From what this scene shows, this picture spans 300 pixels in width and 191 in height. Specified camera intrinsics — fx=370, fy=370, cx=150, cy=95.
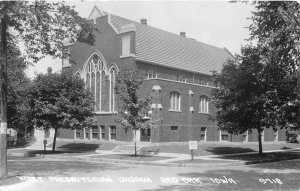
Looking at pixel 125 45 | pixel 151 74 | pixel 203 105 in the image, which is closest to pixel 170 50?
pixel 151 74

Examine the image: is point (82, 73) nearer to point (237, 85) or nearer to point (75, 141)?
point (75, 141)

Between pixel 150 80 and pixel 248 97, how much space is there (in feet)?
41.3

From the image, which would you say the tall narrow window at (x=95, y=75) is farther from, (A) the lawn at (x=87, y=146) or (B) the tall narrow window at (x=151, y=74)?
(B) the tall narrow window at (x=151, y=74)

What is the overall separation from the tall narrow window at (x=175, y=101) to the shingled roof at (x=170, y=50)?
5177mm

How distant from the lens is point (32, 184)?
13.7m

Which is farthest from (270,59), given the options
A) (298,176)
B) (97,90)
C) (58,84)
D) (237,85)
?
(97,90)

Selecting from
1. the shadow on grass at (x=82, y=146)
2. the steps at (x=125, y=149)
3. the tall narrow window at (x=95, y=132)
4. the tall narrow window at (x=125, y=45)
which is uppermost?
the tall narrow window at (x=125, y=45)

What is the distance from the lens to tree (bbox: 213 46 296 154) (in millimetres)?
23953

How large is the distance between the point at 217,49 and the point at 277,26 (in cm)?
4636

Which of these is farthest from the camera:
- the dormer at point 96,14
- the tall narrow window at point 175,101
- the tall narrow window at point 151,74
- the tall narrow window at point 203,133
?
the dormer at point 96,14

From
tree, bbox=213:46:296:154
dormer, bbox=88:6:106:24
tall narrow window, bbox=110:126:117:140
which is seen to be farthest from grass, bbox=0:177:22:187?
dormer, bbox=88:6:106:24

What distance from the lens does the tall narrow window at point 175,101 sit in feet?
124

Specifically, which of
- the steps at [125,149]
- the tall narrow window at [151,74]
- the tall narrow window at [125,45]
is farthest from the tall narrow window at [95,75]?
the steps at [125,149]

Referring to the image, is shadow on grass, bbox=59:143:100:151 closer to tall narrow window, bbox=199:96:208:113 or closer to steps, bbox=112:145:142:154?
steps, bbox=112:145:142:154
